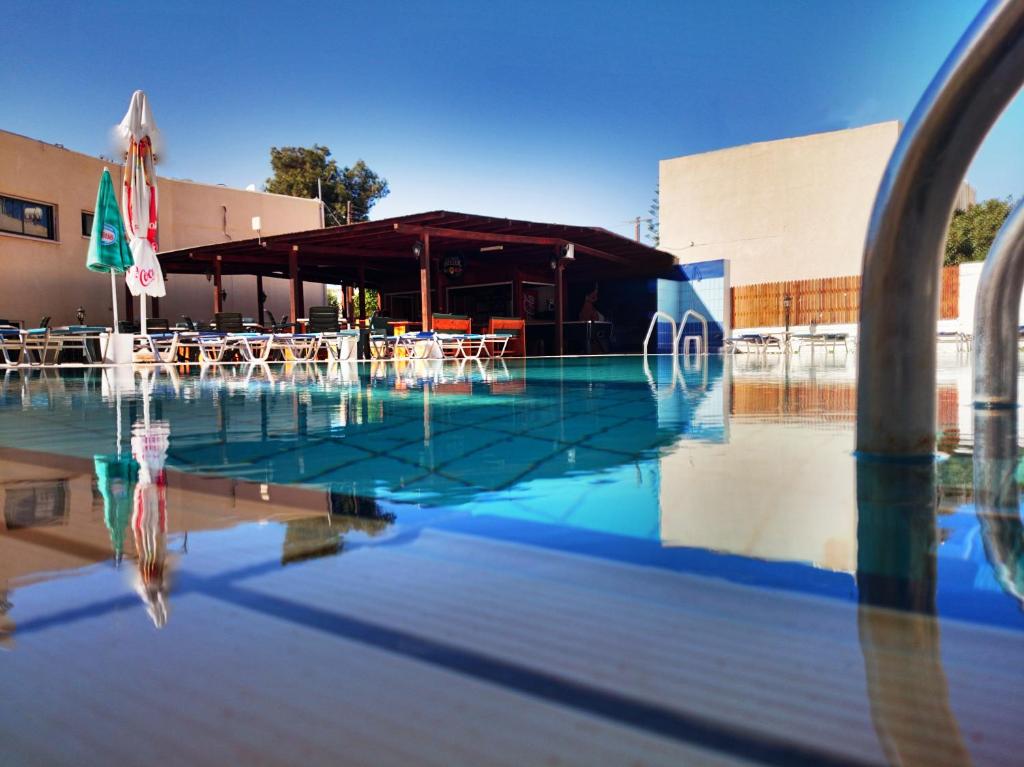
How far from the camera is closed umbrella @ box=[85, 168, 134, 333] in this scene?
10.8 metres

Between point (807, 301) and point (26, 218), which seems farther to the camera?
point (807, 301)

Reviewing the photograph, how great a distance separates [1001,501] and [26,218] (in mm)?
18271

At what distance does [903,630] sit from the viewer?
901mm

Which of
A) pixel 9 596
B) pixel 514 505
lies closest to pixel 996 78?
pixel 514 505

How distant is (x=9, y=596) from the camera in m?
1.09

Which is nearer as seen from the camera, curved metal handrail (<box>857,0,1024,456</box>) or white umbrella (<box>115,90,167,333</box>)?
curved metal handrail (<box>857,0,1024,456</box>)

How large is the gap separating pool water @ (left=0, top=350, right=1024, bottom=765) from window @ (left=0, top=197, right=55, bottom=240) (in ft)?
51.6

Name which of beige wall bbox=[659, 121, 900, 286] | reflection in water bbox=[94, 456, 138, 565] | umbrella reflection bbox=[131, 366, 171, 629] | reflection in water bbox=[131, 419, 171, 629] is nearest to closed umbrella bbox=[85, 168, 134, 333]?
umbrella reflection bbox=[131, 366, 171, 629]

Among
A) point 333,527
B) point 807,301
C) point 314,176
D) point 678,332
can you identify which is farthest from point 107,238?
point 314,176

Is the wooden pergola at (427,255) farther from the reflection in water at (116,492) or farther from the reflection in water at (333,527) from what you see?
the reflection in water at (333,527)

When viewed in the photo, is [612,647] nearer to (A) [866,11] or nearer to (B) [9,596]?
(B) [9,596]

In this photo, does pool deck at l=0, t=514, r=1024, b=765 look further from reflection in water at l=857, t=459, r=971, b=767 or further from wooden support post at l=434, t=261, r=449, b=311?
wooden support post at l=434, t=261, r=449, b=311

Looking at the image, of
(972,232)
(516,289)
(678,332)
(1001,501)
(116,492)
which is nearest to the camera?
(1001,501)

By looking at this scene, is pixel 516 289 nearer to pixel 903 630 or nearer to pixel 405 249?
pixel 405 249
